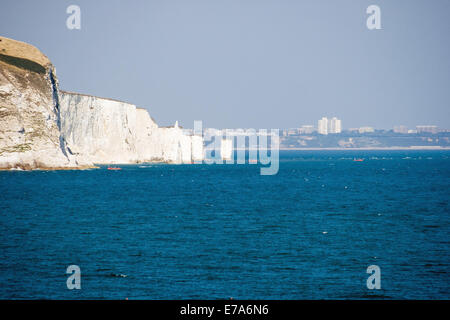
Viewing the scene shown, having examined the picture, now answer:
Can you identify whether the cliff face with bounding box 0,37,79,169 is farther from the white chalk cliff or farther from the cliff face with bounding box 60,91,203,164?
the cliff face with bounding box 60,91,203,164

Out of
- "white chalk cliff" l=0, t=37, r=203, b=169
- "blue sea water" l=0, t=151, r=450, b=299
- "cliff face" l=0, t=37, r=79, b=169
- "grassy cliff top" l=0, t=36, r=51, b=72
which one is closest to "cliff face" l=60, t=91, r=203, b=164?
"white chalk cliff" l=0, t=37, r=203, b=169

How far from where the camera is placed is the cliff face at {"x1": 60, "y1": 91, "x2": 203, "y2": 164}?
140 meters

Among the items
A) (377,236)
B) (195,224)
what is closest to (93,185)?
(195,224)

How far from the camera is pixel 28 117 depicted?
3846 inches

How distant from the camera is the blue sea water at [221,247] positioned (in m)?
25.8

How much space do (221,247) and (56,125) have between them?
75.3 meters

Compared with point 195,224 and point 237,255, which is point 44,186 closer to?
point 195,224

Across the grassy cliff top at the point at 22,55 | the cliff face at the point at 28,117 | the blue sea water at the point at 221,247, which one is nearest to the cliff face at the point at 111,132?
the cliff face at the point at 28,117

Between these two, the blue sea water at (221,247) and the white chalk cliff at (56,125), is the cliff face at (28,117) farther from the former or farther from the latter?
the blue sea water at (221,247)

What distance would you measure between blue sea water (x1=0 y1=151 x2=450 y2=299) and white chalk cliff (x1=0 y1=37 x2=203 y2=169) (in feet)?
93.8

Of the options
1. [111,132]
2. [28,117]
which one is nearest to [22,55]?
[28,117]

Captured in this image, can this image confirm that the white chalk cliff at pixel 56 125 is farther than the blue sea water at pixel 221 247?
Yes

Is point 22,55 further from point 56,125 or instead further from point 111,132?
point 111,132

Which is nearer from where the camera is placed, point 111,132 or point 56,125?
point 56,125
